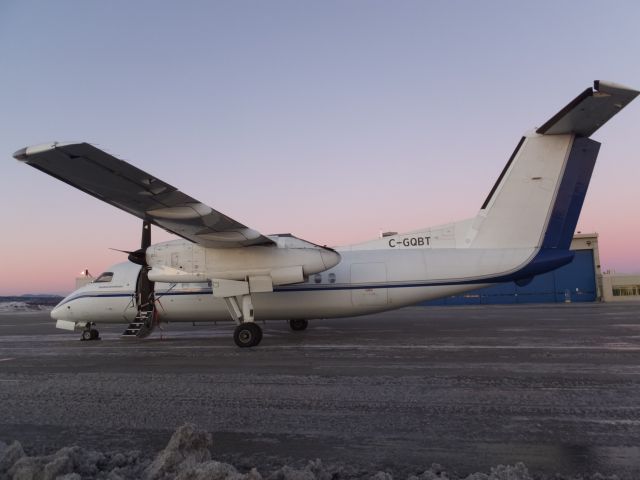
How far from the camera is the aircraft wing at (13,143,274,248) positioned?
7629 millimetres

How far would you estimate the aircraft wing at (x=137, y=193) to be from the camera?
7.63m

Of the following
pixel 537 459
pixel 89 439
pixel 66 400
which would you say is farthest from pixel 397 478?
pixel 66 400

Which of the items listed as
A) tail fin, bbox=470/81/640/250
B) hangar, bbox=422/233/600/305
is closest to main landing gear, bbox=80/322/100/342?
tail fin, bbox=470/81/640/250

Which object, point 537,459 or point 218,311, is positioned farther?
point 218,311

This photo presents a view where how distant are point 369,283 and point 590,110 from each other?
6.72 meters

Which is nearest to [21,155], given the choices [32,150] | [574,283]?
[32,150]

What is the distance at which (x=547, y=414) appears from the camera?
453 cm

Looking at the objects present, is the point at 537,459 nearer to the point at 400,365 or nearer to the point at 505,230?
the point at 400,365

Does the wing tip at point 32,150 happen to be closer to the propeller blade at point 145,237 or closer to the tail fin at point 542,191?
the propeller blade at point 145,237

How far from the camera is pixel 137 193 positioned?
9266 mm

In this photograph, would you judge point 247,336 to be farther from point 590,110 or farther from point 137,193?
point 590,110

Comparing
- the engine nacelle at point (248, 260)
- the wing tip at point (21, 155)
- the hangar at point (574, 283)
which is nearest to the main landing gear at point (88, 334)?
the engine nacelle at point (248, 260)

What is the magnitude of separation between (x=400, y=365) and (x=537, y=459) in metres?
4.06

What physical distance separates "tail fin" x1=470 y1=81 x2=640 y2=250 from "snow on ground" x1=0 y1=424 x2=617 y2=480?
354 inches
